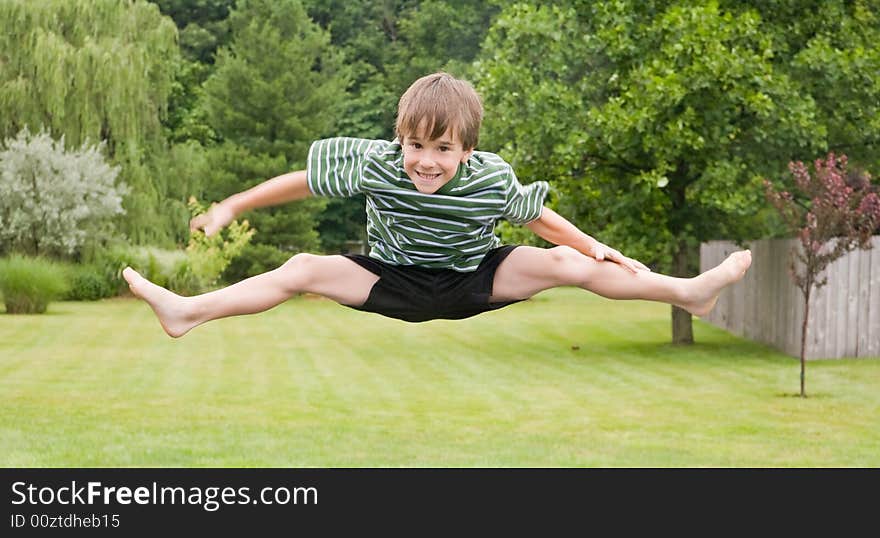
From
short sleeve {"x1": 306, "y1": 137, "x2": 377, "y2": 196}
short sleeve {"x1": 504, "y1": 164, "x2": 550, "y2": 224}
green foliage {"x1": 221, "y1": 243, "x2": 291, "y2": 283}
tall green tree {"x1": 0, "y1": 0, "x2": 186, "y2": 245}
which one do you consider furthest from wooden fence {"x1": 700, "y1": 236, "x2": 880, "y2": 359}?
short sleeve {"x1": 306, "y1": 137, "x2": 377, "y2": 196}

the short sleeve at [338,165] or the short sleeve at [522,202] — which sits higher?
the short sleeve at [338,165]

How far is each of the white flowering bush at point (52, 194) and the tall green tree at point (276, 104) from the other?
4.11 meters

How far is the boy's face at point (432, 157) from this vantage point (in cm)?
448

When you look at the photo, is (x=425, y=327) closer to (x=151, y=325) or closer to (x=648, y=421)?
(x=151, y=325)

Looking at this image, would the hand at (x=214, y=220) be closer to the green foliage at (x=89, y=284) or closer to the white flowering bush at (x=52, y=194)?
the white flowering bush at (x=52, y=194)

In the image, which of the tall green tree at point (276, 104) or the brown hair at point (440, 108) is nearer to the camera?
the brown hair at point (440, 108)

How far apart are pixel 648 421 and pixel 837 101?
6.92 metres

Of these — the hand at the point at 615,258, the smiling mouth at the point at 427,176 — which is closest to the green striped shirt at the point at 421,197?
the smiling mouth at the point at 427,176

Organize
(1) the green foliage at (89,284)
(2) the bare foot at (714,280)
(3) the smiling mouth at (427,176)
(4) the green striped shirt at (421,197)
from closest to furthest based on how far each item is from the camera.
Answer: (3) the smiling mouth at (427,176)
(4) the green striped shirt at (421,197)
(2) the bare foot at (714,280)
(1) the green foliage at (89,284)
